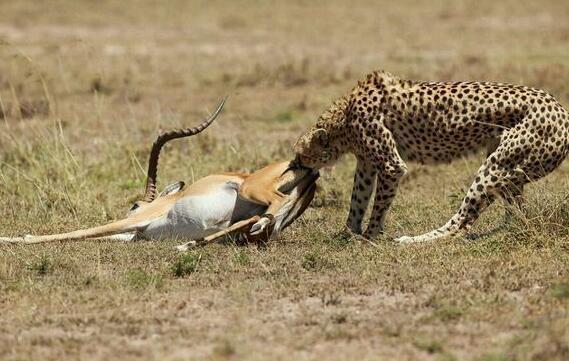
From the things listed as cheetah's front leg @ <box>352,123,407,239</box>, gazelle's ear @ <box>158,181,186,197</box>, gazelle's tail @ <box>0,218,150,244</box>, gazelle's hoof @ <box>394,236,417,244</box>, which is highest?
cheetah's front leg @ <box>352,123,407,239</box>

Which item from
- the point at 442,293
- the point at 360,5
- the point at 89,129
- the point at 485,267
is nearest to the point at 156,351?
the point at 442,293

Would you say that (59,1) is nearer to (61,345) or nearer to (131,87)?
(131,87)

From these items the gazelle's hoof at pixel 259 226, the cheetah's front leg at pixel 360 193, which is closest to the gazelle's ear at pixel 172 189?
the gazelle's hoof at pixel 259 226

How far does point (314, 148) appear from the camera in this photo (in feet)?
26.3

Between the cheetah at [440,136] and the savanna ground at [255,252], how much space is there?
240 mm

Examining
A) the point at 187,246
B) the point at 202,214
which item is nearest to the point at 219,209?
the point at 202,214

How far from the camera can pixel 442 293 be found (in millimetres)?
6086

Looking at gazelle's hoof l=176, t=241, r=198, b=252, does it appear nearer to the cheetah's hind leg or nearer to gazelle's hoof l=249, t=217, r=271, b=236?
gazelle's hoof l=249, t=217, r=271, b=236

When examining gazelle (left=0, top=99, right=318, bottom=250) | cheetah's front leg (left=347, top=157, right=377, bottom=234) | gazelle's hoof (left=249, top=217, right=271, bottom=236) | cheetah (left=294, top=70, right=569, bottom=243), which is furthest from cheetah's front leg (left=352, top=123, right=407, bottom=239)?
gazelle's hoof (left=249, top=217, right=271, bottom=236)

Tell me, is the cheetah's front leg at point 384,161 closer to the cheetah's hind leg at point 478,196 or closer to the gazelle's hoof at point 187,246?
the cheetah's hind leg at point 478,196

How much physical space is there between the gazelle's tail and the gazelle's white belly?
22 centimetres

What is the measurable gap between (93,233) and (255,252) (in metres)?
1.24

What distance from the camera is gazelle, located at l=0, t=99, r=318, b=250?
770cm

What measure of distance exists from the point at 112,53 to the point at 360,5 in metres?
11.0
